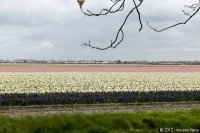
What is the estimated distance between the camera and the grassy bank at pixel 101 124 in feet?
39.4

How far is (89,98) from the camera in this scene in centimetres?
2595

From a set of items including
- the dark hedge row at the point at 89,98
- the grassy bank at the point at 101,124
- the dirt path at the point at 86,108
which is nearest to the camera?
the grassy bank at the point at 101,124

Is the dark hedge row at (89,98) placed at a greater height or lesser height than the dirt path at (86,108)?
greater

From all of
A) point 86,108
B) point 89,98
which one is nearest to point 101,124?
point 86,108

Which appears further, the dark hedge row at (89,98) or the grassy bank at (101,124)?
the dark hedge row at (89,98)

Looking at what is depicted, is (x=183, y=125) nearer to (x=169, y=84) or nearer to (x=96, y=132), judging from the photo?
(x=96, y=132)

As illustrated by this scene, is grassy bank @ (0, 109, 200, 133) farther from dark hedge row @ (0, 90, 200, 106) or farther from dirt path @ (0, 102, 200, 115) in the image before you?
dark hedge row @ (0, 90, 200, 106)

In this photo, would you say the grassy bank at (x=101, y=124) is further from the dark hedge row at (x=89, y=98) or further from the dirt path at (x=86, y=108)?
the dark hedge row at (x=89, y=98)

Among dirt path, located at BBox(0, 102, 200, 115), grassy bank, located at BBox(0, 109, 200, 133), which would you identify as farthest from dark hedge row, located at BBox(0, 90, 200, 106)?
grassy bank, located at BBox(0, 109, 200, 133)

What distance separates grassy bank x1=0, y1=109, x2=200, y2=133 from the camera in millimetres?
12000

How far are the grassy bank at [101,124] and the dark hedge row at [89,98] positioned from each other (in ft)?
36.1

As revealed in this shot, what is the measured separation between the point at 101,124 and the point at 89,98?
13.3 metres

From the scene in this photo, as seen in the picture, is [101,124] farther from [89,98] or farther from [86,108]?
[89,98]

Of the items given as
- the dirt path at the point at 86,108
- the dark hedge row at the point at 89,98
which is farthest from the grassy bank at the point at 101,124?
the dark hedge row at the point at 89,98
